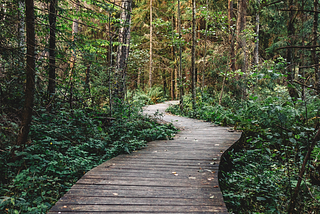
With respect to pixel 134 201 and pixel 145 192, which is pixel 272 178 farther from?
pixel 134 201

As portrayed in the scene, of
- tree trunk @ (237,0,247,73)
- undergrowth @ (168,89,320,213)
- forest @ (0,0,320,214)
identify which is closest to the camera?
undergrowth @ (168,89,320,213)

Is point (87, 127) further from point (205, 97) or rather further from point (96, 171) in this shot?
point (205, 97)

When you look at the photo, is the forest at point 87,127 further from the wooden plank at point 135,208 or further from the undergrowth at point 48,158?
the wooden plank at point 135,208

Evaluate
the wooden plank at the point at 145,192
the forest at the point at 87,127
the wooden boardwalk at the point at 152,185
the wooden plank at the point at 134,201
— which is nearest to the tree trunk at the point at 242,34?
the forest at the point at 87,127

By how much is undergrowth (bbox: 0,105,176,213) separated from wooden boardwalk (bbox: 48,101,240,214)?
57 cm

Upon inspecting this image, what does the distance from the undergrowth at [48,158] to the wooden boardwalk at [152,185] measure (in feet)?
1.85

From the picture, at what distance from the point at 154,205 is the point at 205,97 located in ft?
38.4

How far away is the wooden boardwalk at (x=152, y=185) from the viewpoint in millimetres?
2742

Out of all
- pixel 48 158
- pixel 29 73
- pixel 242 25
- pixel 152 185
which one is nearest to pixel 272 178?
pixel 152 185

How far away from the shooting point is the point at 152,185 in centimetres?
339

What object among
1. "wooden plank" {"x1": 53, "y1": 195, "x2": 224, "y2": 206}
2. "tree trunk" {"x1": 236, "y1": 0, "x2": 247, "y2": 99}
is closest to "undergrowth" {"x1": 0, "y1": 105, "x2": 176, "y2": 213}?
"wooden plank" {"x1": 53, "y1": 195, "x2": 224, "y2": 206}

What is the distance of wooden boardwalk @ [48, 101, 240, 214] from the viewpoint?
2.74 metres

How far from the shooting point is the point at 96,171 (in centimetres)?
392

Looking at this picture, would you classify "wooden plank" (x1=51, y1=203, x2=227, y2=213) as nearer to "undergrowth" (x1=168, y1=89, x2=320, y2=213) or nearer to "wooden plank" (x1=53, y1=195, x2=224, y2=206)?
"wooden plank" (x1=53, y1=195, x2=224, y2=206)
